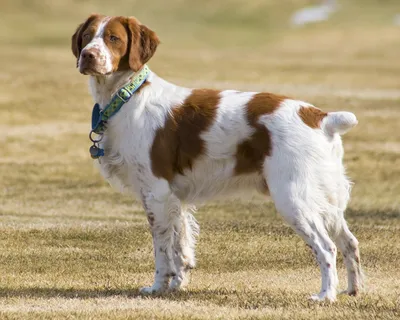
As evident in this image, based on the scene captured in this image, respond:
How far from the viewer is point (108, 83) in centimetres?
826

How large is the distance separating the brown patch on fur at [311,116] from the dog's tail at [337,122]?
38 mm

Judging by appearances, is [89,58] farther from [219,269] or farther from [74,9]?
[74,9]

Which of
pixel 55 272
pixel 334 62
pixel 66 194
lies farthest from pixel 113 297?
pixel 334 62

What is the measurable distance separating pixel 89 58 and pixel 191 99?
34.6 inches

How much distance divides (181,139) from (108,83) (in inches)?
31.3

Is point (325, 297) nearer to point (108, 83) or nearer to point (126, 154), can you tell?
point (126, 154)

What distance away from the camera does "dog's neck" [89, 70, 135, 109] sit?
324 inches

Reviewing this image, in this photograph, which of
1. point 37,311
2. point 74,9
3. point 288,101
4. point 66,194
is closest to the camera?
point 37,311

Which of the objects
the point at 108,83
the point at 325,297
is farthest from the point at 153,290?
the point at 108,83

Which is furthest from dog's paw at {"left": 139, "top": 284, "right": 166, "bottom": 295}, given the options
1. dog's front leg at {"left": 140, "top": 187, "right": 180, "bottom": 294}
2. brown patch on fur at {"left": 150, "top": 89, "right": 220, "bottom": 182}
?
brown patch on fur at {"left": 150, "top": 89, "right": 220, "bottom": 182}

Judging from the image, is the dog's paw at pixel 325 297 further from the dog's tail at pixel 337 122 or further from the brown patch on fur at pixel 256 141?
the dog's tail at pixel 337 122

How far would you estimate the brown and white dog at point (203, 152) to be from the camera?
303 inches

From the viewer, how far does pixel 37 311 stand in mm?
7441

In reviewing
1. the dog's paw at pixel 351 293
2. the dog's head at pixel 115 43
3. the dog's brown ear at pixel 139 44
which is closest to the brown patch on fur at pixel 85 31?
the dog's head at pixel 115 43
